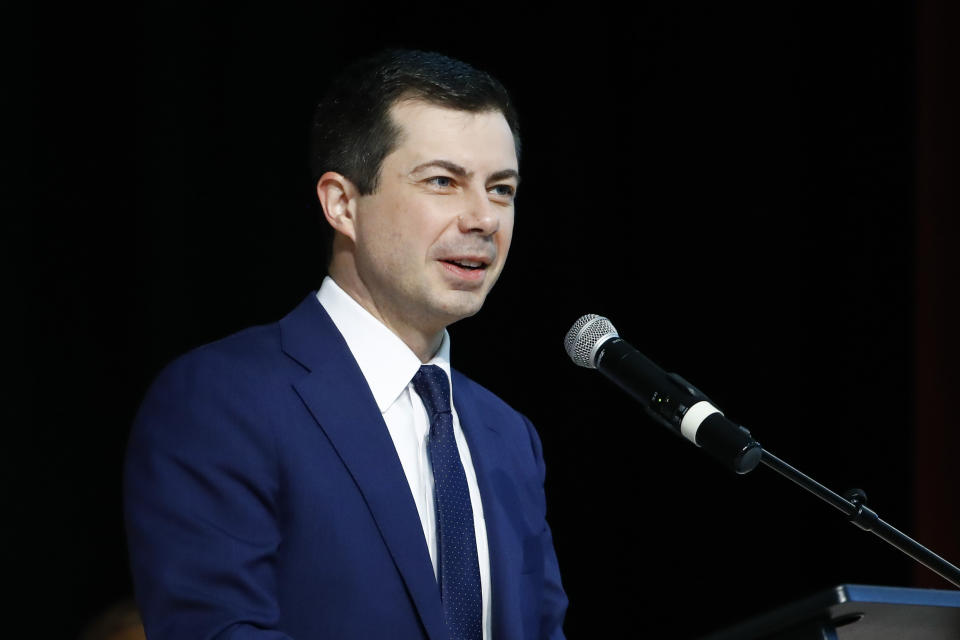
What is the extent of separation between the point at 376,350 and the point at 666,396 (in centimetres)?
61

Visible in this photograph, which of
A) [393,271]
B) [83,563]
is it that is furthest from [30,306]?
[393,271]

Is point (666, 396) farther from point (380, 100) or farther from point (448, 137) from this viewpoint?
point (380, 100)

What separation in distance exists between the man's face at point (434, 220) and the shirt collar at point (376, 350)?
4 cm

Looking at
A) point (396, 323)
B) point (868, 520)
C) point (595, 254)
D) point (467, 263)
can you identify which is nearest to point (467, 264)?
point (467, 263)

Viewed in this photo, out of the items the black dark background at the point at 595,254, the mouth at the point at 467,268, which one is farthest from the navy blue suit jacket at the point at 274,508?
the black dark background at the point at 595,254

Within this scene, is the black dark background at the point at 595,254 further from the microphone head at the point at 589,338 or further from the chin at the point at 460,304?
the microphone head at the point at 589,338

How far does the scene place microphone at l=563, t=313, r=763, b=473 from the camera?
1.46 m

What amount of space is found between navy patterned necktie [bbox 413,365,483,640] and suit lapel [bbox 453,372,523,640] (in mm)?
59

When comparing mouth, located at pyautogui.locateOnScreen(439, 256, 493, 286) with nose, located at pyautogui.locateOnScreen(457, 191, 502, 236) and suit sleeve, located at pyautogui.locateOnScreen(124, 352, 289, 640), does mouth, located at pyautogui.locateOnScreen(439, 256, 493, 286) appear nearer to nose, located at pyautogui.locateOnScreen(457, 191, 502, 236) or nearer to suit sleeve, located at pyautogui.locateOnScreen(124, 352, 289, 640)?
nose, located at pyautogui.locateOnScreen(457, 191, 502, 236)

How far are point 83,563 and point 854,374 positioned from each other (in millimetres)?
2258

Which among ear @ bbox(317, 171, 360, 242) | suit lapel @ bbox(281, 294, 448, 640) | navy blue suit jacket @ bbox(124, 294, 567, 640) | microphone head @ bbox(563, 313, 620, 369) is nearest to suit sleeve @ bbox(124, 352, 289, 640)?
navy blue suit jacket @ bbox(124, 294, 567, 640)

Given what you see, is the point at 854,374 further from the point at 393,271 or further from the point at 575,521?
the point at 393,271

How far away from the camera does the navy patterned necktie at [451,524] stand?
72.1 inches

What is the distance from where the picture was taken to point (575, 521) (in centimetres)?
367
